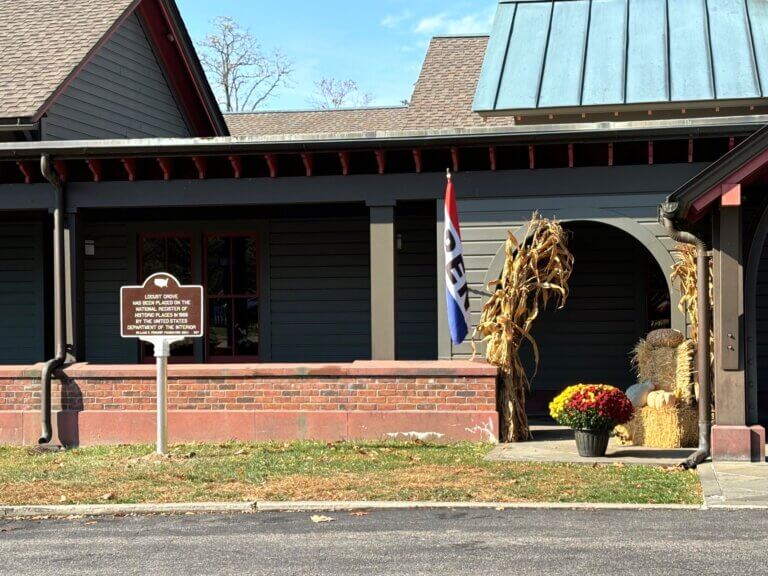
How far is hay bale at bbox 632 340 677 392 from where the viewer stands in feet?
40.9

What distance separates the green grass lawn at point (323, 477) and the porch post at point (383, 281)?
149cm

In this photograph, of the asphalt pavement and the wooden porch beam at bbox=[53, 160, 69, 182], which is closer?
the asphalt pavement

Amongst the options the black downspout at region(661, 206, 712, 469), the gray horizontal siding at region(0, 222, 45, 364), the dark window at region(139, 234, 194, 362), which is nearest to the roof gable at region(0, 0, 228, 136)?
the gray horizontal siding at region(0, 222, 45, 364)

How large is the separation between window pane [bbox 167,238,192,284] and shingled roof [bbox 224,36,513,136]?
8.01 feet

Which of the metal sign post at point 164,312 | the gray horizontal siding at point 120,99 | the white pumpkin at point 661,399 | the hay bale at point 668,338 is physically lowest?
the white pumpkin at point 661,399

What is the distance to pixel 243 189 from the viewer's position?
45.0 ft

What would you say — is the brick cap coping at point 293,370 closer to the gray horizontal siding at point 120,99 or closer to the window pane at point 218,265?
the window pane at point 218,265

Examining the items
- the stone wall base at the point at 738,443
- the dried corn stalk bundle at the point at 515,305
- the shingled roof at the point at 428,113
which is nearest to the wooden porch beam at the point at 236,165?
the shingled roof at the point at 428,113

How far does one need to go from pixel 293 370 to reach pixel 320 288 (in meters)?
3.97

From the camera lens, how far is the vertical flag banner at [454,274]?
12.6 meters

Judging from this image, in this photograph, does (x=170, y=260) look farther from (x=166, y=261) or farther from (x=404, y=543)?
(x=404, y=543)

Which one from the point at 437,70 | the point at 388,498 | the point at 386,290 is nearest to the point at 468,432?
the point at 386,290

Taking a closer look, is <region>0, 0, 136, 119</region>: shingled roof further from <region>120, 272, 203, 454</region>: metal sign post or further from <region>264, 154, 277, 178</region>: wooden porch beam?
<region>120, 272, 203, 454</region>: metal sign post

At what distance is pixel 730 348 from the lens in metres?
10.9
